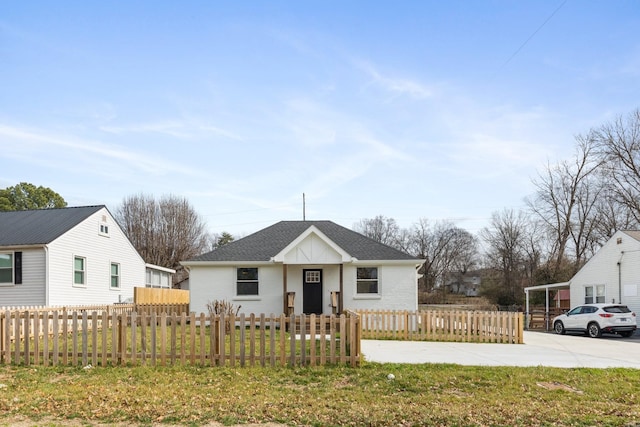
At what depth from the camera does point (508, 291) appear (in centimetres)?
5175

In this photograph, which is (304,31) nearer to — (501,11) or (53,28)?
(501,11)

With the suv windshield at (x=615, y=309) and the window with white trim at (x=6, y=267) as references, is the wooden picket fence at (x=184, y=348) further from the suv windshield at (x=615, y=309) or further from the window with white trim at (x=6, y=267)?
the suv windshield at (x=615, y=309)

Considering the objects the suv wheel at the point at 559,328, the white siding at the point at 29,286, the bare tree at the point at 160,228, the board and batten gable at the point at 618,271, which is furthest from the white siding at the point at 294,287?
the bare tree at the point at 160,228

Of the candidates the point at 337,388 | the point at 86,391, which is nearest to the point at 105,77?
the point at 86,391

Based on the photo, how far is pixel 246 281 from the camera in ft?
79.6

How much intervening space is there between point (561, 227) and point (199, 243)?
117 ft

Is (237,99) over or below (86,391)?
over

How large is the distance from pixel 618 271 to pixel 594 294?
103 inches

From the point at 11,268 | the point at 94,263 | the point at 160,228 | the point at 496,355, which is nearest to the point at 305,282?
the point at 94,263

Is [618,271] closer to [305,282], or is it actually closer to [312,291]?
[312,291]

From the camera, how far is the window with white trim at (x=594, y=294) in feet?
98.1

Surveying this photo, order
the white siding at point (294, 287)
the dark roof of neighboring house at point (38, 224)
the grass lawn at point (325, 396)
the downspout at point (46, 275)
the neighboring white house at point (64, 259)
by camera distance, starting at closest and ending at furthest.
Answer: the grass lawn at point (325, 396) < the downspout at point (46, 275) < the neighboring white house at point (64, 259) < the white siding at point (294, 287) < the dark roof of neighboring house at point (38, 224)

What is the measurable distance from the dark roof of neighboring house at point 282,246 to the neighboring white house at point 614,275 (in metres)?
11.7

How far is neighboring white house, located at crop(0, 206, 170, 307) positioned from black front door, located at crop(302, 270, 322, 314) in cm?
1069
